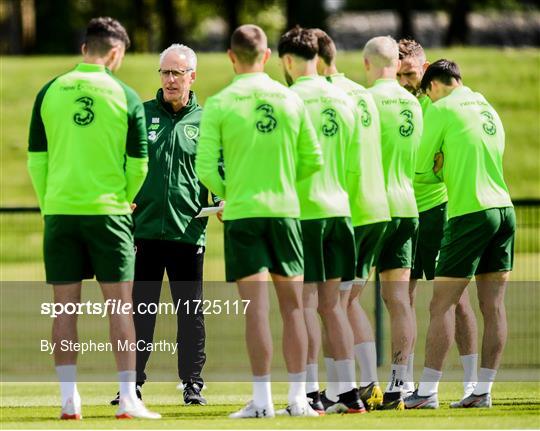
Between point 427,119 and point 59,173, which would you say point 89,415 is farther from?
point 427,119

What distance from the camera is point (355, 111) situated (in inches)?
369

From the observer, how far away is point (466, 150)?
9758mm

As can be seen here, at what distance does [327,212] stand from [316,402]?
1.22m

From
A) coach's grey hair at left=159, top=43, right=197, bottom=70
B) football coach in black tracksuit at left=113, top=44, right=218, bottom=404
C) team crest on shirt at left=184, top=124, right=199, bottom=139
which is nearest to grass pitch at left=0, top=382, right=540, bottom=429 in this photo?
football coach in black tracksuit at left=113, top=44, right=218, bottom=404

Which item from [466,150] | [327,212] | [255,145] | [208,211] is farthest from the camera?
[208,211]

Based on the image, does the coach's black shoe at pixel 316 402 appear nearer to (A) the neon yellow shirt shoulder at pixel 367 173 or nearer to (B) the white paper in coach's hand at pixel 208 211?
(A) the neon yellow shirt shoulder at pixel 367 173

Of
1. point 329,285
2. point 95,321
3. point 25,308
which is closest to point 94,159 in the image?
point 329,285

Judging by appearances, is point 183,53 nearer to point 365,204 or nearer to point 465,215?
point 365,204

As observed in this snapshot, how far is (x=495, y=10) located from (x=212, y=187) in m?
52.5

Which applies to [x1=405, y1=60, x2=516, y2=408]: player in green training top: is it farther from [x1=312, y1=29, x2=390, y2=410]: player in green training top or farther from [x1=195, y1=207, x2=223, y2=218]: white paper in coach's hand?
[x1=195, y1=207, x2=223, y2=218]: white paper in coach's hand

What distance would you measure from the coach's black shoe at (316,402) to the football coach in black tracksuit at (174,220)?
4.22 feet

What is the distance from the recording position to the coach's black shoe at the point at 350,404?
9.22 metres

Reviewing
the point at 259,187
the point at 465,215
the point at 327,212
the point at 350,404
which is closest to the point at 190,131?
the point at 327,212

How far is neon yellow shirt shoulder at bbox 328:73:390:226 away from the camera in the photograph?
9531 mm
